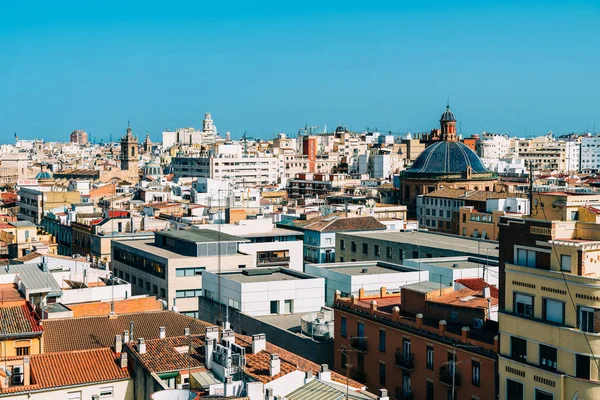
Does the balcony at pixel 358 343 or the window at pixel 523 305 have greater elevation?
the window at pixel 523 305

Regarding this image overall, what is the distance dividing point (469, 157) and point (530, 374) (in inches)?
2777

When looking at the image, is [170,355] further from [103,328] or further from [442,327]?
[442,327]

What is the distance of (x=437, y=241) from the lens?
49.8 meters

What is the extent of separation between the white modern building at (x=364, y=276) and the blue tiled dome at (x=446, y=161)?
4936cm

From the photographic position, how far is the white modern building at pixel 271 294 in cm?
3547

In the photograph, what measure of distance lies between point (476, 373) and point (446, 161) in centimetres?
6625

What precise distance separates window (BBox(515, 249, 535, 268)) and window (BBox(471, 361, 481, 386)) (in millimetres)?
3449

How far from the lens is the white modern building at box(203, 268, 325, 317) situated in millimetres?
35469

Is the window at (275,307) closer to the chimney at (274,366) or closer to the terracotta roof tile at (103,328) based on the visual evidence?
the terracotta roof tile at (103,328)

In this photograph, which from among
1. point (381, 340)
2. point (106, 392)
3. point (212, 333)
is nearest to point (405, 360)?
point (381, 340)

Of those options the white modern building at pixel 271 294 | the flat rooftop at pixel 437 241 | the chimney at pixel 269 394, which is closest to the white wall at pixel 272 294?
the white modern building at pixel 271 294

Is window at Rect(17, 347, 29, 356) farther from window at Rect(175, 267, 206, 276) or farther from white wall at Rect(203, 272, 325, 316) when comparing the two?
window at Rect(175, 267, 206, 276)

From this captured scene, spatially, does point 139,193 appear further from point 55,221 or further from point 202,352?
point 202,352

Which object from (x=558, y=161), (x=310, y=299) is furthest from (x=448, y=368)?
(x=558, y=161)
